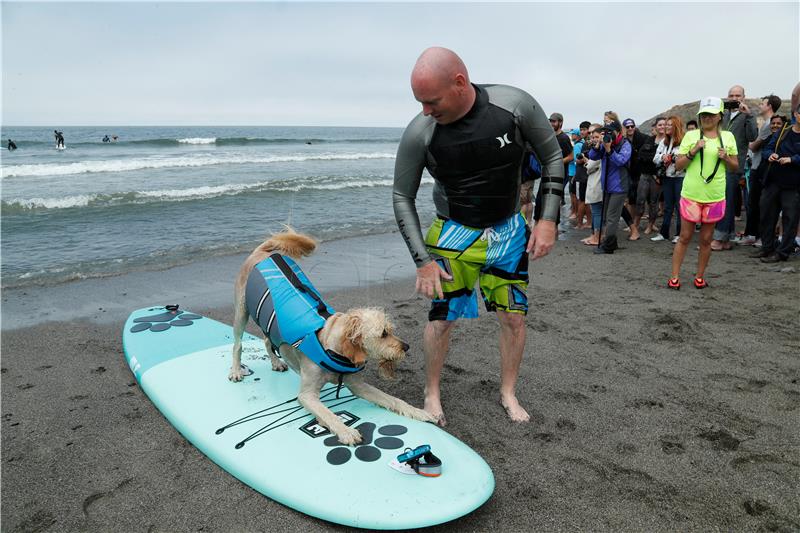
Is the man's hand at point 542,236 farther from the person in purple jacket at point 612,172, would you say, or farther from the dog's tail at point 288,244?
the person in purple jacket at point 612,172

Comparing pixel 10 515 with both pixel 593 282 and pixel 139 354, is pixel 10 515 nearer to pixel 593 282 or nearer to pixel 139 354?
pixel 139 354

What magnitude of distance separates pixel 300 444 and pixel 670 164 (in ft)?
27.5

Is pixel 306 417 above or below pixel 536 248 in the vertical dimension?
below

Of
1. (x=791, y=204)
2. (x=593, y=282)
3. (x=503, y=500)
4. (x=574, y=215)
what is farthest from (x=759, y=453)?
(x=574, y=215)

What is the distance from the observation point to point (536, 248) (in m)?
3.48

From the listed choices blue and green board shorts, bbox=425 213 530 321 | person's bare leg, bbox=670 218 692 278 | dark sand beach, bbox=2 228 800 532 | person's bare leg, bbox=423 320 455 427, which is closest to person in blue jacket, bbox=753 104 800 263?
dark sand beach, bbox=2 228 800 532

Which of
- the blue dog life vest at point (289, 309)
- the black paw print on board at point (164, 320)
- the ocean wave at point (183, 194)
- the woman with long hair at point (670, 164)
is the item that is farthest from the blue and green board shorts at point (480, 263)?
the ocean wave at point (183, 194)

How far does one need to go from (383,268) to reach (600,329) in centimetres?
396

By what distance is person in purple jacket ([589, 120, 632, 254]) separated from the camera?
883 centimetres

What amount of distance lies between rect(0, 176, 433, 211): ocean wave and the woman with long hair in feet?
27.9

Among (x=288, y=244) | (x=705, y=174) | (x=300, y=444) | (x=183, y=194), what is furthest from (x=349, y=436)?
(x=183, y=194)

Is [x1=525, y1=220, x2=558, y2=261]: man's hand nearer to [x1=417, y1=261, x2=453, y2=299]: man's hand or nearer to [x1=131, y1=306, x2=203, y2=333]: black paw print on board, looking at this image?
[x1=417, y1=261, x2=453, y2=299]: man's hand

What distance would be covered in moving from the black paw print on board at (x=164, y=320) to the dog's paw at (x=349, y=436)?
2864mm

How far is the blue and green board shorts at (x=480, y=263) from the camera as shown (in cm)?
350
